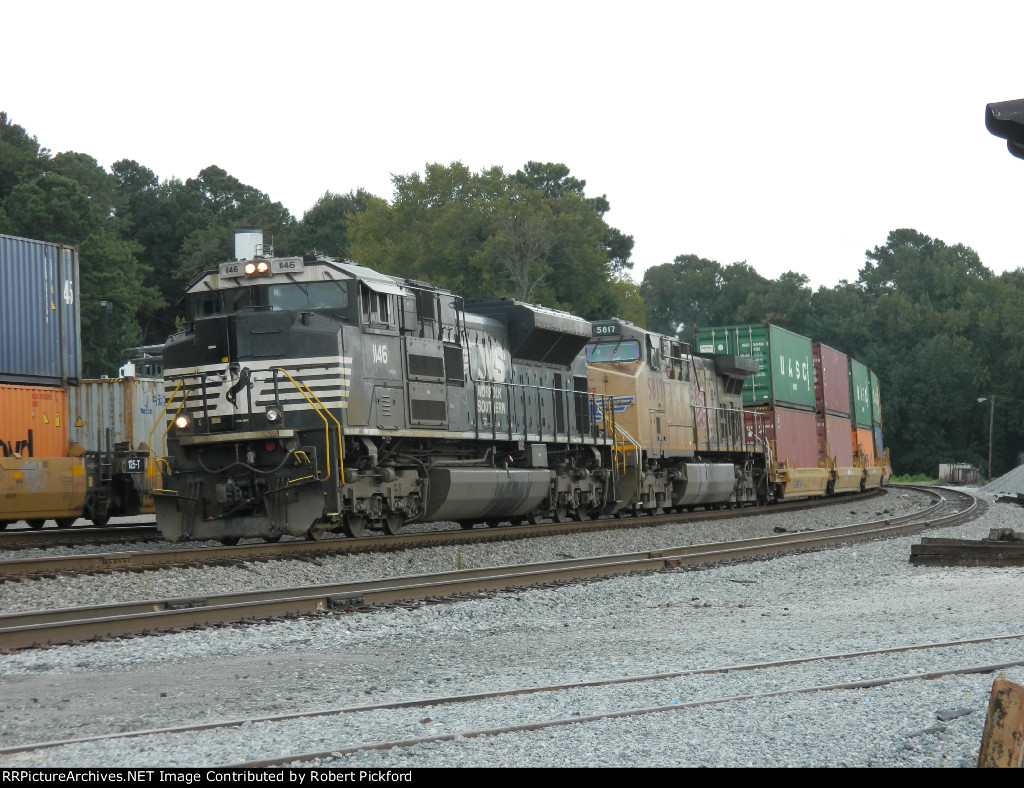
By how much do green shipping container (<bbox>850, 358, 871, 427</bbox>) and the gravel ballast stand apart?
24787 millimetres

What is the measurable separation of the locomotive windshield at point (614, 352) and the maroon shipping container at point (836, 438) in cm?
1141

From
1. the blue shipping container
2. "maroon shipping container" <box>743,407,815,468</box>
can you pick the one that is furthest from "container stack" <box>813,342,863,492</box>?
the blue shipping container

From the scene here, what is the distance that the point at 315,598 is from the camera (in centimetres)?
950

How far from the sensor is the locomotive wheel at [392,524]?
48.7ft

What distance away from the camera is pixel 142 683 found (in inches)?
265

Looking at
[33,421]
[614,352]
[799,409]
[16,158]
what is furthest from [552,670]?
[16,158]

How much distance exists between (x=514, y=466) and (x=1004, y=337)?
7091 centimetres

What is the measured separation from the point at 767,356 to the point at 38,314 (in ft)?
53.6

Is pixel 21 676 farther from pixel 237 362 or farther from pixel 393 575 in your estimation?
pixel 237 362

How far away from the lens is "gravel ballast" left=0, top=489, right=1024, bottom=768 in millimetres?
4844

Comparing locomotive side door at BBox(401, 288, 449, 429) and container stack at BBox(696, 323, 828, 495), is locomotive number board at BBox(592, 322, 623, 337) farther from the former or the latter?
locomotive side door at BBox(401, 288, 449, 429)

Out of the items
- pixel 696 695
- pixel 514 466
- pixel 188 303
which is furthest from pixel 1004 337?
pixel 696 695

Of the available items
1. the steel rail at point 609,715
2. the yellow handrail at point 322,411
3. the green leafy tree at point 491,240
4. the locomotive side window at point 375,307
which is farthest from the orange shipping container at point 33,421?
the green leafy tree at point 491,240

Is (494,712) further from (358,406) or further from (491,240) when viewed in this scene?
(491,240)
